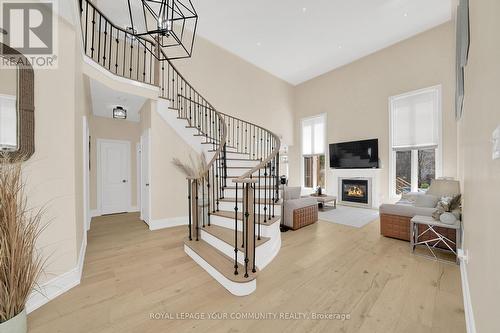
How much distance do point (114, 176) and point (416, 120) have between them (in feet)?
29.1

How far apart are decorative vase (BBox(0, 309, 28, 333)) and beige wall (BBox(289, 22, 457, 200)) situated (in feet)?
24.7

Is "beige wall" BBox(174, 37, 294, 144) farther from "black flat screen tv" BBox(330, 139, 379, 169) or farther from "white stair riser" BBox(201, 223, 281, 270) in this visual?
"white stair riser" BBox(201, 223, 281, 270)

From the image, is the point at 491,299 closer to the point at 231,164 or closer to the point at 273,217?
the point at 273,217

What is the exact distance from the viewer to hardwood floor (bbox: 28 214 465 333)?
163cm

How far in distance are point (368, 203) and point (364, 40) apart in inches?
197

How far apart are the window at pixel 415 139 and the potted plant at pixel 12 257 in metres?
7.49

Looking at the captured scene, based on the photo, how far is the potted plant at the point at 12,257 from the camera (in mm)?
1365

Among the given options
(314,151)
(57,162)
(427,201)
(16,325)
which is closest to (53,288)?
(16,325)

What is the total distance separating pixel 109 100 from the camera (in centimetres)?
411

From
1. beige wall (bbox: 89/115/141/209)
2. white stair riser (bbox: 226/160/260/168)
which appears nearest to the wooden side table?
white stair riser (bbox: 226/160/260/168)

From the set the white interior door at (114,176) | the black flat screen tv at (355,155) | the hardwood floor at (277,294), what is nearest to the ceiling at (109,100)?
the white interior door at (114,176)

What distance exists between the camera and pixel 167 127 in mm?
4348

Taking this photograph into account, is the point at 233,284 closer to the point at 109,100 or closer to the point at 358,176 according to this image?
the point at 109,100

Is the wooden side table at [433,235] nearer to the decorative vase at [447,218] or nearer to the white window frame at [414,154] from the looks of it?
the decorative vase at [447,218]
